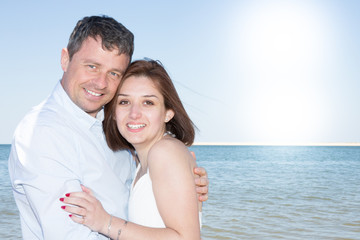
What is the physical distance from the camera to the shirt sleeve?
2070 millimetres

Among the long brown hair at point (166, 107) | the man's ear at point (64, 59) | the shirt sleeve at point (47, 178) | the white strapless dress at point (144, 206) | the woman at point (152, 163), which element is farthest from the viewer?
the man's ear at point (64, 59)

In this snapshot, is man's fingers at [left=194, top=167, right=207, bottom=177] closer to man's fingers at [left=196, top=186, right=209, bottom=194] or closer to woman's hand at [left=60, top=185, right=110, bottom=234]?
man's fingers at [left=196, top=186, right=209, bottom=194]

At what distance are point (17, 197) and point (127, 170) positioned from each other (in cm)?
88

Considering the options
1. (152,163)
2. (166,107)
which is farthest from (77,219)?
(166,107)

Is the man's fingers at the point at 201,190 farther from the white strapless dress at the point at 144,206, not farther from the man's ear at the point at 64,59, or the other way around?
the man's ear at the point at 64,59

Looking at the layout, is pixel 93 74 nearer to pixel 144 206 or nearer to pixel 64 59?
pixel 64 59

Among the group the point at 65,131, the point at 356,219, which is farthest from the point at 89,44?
the point at 356,219

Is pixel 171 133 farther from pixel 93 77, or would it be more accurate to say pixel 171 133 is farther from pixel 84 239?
pixel 84 239

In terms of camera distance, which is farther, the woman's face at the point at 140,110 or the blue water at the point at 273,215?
the blue water at the point at 273,215

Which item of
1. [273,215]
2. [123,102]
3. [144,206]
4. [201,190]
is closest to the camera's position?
[144,206]

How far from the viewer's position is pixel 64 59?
2879 millimetres

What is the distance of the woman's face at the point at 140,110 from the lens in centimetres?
271

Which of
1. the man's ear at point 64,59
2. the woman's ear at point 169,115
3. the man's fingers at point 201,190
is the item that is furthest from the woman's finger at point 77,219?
the man's ear at point 64,59

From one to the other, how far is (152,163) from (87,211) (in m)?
0.52
